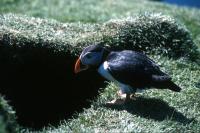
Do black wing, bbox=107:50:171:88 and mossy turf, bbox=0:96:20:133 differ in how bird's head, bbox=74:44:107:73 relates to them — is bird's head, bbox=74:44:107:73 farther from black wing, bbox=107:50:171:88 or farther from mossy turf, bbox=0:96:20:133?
mossy turf, bbox=0:96:20:133

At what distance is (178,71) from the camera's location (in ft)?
27.7

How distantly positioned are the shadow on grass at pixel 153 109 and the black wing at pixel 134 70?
0.97 ft

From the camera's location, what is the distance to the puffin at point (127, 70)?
6902 mm

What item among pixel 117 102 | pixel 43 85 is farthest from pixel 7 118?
pixel 43 85

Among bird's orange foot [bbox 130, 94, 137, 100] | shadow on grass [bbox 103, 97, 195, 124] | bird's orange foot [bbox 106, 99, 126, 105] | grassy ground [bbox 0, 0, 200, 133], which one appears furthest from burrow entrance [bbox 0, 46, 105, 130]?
shadow on grass [bbox 103, 97, 195, 124]

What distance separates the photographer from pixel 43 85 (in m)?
8.72

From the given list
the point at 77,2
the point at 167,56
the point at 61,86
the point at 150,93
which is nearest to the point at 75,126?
the point at 150,93

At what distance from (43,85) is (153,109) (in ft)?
7.76

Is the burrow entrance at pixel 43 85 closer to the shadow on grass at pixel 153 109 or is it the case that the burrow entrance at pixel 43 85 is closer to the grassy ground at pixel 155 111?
the grassy ground at pixel 155 111

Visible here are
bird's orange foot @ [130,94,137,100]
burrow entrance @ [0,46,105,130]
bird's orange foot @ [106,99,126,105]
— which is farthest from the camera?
burrow entrance @ [0,46,105,130]

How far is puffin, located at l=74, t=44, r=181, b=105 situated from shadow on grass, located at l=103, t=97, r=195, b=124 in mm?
110

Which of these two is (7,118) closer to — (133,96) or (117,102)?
(117,102)

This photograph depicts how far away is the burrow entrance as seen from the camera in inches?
320

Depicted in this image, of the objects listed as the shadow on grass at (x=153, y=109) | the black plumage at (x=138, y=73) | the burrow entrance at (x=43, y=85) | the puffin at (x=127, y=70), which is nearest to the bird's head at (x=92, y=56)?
the puffin at (x=127, y=70)
